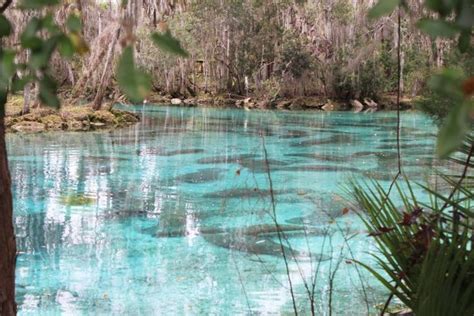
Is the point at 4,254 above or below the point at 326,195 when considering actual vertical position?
above

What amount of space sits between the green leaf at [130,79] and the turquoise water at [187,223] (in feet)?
5.86

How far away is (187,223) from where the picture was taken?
7293mm

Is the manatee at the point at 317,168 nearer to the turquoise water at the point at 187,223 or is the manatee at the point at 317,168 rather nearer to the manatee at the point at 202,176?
the turquoise water at the point at 187,223

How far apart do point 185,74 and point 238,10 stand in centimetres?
414

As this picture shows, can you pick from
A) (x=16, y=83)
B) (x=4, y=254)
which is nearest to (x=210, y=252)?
(x=4, y=254)

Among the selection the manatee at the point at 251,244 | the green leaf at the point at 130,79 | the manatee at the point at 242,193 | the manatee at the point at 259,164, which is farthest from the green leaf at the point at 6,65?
the manatee at the point at 259,164

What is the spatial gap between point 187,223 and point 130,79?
6856mm

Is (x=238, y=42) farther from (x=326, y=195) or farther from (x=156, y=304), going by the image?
(x=156, y=304)

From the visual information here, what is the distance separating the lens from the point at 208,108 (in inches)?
1097

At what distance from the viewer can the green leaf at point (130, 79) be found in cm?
50

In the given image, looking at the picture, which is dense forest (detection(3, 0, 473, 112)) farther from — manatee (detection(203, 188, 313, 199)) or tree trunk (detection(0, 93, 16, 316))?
tree trunk (detection(0, 93, 16, 316))

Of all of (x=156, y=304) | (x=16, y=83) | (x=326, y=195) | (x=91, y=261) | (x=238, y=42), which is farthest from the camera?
(x=238, y=42)

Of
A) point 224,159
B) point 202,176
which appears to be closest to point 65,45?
point 202,176

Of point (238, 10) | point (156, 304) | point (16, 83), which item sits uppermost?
point (238, 10)
